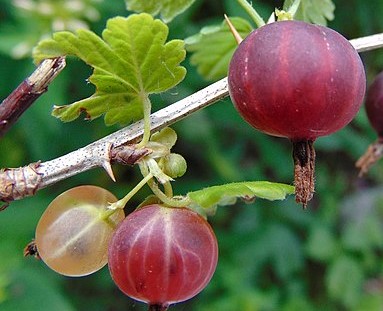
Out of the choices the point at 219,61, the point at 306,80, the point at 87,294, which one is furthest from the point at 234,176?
the point at 306,80

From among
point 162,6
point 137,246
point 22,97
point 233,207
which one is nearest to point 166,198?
point 137,246

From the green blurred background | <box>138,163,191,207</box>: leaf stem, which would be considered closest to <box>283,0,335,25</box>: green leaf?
<box>138,163,191,207</box>: leaf stem

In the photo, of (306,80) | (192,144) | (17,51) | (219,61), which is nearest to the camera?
(306,80)

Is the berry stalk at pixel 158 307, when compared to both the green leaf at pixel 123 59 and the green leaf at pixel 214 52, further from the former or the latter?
the green leaf at pixel 214 52

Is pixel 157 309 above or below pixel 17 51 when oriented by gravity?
above

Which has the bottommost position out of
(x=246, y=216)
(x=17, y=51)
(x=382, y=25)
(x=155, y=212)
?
(x=246, y=216)

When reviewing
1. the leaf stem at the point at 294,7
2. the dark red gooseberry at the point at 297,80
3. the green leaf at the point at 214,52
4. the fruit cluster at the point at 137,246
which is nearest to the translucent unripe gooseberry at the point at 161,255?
the fruit cluster at the point at 137,246

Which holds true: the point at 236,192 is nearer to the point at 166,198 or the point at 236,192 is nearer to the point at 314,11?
the point at 166,198

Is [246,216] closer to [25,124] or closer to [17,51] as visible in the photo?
[25,124]
